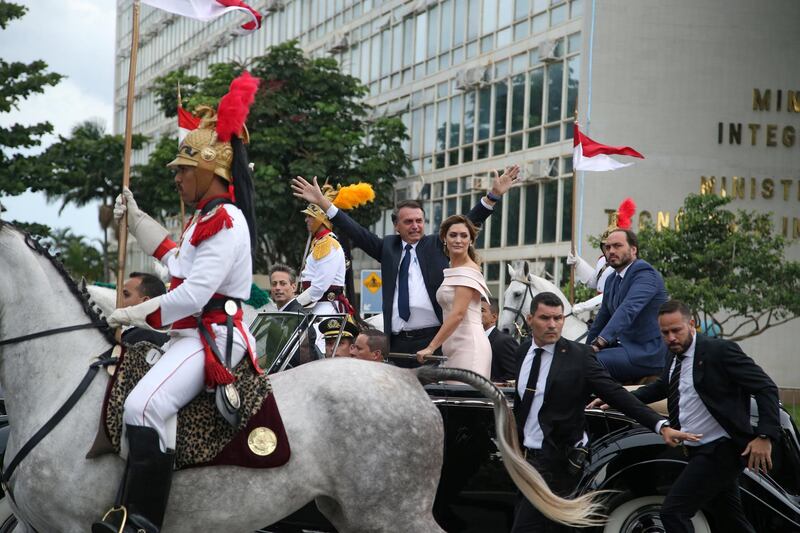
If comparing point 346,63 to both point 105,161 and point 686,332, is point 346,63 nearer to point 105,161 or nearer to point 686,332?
point 105,161

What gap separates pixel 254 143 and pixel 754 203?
16.7 meters

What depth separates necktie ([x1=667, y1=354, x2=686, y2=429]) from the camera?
7.89m

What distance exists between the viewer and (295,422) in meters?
6.34

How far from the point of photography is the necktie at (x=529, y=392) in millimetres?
7867

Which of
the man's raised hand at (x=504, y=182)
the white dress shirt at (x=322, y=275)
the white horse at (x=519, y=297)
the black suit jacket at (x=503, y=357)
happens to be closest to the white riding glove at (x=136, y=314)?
the man's raised hand at (x=504, y=182)

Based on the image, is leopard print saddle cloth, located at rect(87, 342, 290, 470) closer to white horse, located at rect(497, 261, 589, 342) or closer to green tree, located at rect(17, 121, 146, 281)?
white horse, located at rect(497, 261, 589, 342)

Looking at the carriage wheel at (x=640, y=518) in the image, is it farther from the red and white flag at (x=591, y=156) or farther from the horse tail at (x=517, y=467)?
the red and white flag at (x=591, y=156)

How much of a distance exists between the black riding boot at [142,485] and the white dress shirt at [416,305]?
362 cm

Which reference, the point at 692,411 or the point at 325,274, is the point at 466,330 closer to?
the point at 692,411

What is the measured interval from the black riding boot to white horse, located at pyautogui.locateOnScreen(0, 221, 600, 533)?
13 centimetres

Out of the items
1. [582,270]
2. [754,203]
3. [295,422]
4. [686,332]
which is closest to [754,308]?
[754,203]

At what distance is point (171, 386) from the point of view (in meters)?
6.05

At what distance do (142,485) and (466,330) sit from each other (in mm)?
3445

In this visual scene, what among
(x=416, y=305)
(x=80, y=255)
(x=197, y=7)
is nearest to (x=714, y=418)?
(x=416, y=305)
